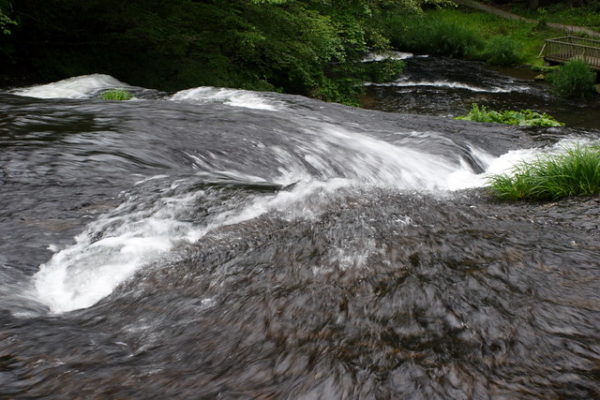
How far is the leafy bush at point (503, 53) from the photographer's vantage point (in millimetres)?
24094

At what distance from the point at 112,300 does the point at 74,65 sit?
1150 cm

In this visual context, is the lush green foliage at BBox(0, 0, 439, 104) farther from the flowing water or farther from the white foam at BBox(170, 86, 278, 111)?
the flowing water

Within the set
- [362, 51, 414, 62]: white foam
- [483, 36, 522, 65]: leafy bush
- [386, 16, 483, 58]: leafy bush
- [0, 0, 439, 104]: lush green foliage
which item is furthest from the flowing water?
[386, 16, 483, 58]: leafy bush

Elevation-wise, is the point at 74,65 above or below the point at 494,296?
above

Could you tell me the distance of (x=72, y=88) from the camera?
389 inches

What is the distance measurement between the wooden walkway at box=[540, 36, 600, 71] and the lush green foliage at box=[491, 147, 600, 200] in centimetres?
1684

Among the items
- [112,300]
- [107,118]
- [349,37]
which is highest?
[349,37]

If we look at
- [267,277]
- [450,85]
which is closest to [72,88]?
[267,277]

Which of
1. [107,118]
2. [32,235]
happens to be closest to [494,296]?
[32,235]

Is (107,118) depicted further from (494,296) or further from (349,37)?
(349,37)

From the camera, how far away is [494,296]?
2.77 meters

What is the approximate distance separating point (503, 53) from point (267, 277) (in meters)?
24.7

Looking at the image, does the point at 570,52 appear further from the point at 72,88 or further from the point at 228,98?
the point at 72,88

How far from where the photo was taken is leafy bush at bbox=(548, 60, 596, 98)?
57.1 feet
